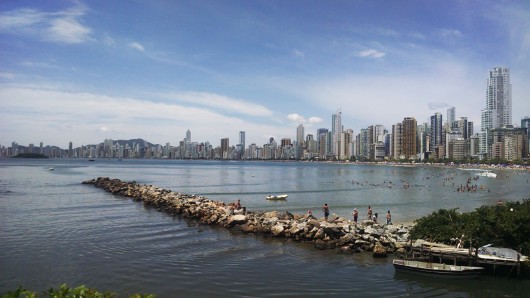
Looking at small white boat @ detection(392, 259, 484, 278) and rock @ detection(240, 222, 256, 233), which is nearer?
small white boat @ detection(392, 259, 484, 278)

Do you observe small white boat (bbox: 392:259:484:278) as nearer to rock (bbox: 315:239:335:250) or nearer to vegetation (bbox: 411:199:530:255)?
vegetation (bbox: 411:199:530:255)

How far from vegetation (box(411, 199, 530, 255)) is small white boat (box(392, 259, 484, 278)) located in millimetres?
2207

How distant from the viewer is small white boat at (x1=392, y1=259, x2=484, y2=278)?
19219mm

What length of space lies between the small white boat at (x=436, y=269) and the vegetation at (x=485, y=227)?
2207mm

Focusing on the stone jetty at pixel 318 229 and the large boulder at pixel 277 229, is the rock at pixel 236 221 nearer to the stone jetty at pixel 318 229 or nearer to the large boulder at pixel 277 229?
the stone jetty at pixel 318 229

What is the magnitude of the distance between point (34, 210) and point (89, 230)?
14.2m

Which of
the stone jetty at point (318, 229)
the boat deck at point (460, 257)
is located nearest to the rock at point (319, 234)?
the stone jetty at point (318, 229)

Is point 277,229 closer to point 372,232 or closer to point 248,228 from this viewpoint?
point 248,228

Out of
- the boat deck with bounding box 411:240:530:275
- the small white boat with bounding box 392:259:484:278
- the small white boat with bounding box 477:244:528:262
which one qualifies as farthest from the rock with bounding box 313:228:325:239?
the small white boat with bounding box 477:244:528:262

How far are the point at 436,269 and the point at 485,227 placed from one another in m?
4.78

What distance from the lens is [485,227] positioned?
21.9m

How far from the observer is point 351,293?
56.0 feet

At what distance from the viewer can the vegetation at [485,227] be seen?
20.8 meters

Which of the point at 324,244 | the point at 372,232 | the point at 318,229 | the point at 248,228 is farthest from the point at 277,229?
the point at 372,232
